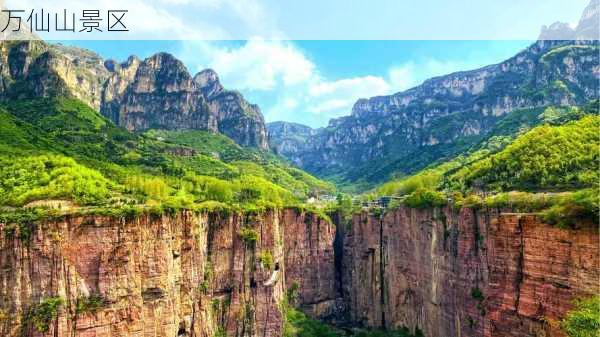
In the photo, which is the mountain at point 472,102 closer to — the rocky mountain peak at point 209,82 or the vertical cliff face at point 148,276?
the rocky mountain peak at point 209,82

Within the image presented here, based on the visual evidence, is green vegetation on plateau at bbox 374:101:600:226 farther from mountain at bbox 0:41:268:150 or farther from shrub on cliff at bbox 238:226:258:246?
mountain at bbox 0:41:268:150

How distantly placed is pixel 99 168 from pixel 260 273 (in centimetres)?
2580

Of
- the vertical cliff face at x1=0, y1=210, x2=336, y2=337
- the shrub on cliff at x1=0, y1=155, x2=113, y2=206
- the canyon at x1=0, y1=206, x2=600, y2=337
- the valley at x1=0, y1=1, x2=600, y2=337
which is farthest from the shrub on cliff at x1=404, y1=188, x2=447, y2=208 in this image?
the shrub on cliff at x1=0, y1=155, x2=113, y2=206

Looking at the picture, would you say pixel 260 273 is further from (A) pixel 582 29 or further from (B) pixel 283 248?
(A) pixel 582 29

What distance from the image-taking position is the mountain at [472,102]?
117 m

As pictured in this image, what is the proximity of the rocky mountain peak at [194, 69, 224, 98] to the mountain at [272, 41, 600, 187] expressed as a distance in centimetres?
6274

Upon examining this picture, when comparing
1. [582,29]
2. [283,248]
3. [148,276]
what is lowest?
[283,248]

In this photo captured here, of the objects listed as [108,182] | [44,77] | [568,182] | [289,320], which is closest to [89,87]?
[44,77]

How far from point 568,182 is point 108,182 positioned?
43.9 m

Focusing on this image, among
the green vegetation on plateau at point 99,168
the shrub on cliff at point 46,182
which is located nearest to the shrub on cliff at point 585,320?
the green vegetation on plateau at point 99,168

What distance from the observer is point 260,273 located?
48125mm

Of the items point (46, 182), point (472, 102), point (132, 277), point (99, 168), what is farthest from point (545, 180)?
point (472, 102)

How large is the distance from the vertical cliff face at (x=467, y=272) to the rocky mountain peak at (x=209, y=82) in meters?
137

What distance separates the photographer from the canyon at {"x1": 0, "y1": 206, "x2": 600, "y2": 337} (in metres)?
27.7
